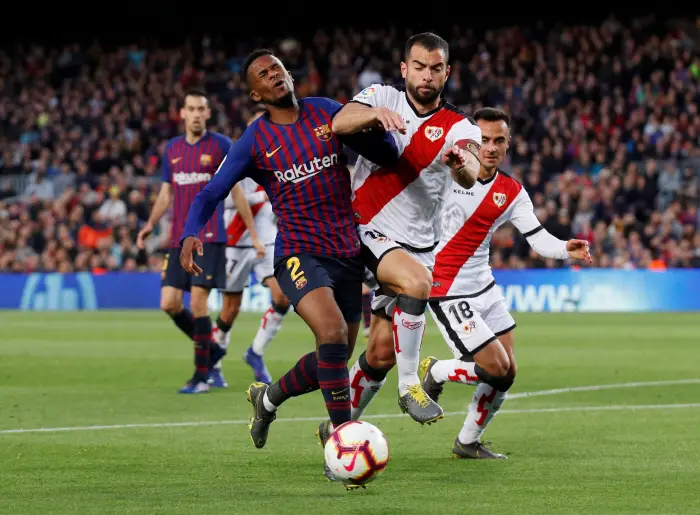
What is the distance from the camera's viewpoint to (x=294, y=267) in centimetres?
673

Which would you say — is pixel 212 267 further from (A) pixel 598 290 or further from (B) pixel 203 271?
(A) pixel 598 290

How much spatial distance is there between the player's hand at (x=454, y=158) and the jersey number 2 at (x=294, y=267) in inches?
37.4

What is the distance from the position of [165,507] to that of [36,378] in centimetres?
756

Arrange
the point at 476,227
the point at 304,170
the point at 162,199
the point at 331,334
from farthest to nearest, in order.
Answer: the point at 162,199
the point at 476,227
the point at 304,170
the point at 331,334

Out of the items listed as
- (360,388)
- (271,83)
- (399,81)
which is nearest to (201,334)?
(360,388)

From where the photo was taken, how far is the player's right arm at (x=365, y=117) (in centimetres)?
632

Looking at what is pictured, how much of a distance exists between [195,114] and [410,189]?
4.98m

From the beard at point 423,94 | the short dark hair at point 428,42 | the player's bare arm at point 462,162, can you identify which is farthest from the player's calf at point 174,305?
the player's bare arm at point 462,162

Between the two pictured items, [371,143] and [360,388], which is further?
[360,388]

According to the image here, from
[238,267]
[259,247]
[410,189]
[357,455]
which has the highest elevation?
[410,189]

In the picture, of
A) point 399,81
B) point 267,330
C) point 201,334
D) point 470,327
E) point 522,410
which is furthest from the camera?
point 399,81

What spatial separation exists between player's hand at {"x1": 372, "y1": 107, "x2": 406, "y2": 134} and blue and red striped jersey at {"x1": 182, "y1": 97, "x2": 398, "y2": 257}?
0.36 metres

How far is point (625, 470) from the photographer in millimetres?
6863

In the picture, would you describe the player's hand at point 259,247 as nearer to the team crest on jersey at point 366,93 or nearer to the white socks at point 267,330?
the white socks at point 267,330
